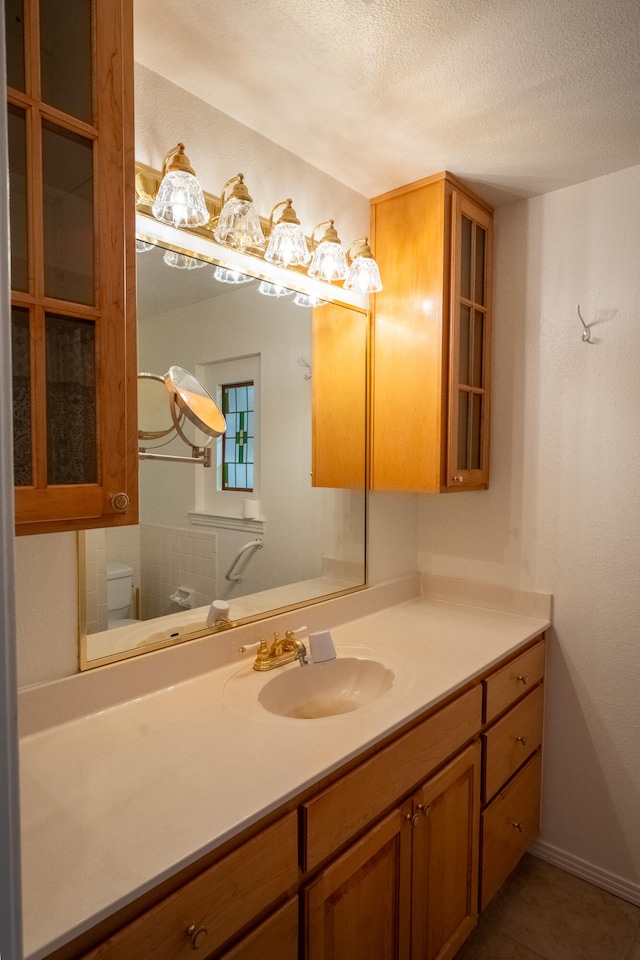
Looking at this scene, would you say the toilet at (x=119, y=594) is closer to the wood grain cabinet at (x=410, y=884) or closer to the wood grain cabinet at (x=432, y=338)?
the wood grain cabinet at (x=410, y=884)

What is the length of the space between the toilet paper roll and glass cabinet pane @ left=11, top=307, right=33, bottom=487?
0.82 metres

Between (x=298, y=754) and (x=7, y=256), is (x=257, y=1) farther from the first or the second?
(x=298, y=754)

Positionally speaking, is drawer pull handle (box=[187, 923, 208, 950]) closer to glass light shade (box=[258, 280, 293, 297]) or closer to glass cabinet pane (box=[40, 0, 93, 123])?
glass cabinet pane (box=[40, 0, 93, 123])

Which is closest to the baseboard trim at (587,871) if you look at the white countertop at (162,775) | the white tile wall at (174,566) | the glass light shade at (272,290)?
the white countertop at (162,775)

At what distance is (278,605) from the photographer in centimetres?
169

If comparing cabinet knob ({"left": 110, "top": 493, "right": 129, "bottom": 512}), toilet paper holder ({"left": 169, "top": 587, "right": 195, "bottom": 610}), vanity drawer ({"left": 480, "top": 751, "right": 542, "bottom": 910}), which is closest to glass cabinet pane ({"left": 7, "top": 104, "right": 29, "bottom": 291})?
cabinet knob ({"left": 110, "top": 493, "right": 129, "bottom": 512})

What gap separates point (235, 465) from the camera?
1.59 meters

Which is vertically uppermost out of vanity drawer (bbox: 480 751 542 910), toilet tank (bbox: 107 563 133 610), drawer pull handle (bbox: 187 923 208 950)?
toilet tank (bbox: 107 563 133 610)

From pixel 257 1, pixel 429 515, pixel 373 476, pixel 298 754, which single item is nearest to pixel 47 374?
pixel 298 754

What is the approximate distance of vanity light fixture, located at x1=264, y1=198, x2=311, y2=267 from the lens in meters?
1.52

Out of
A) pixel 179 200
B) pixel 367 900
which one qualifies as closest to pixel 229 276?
pixel 179 200

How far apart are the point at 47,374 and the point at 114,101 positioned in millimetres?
488

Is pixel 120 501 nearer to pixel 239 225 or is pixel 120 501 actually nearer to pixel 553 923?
pixel 239 225

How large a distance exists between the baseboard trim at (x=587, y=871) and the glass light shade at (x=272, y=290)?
84.9 inches
